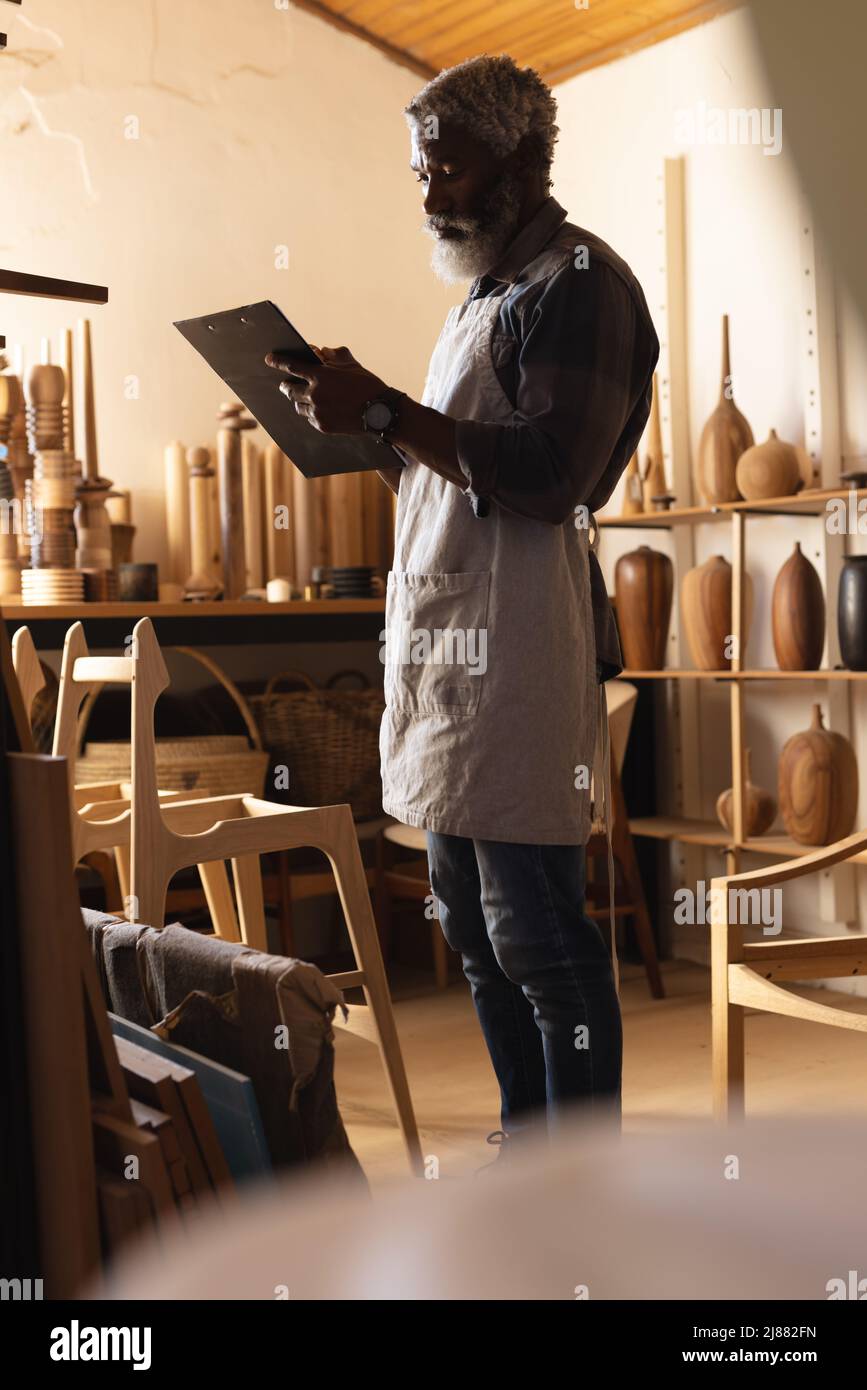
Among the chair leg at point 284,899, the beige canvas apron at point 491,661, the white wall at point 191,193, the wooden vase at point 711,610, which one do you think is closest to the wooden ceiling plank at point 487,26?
the white wall at point 191,193

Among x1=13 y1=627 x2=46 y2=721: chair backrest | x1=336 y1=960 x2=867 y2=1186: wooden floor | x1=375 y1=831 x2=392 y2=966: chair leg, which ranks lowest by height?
x1=336 y1=960 x2=867 y2=1186: wooden floor

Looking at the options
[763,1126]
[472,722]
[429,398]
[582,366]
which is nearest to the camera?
[763,1126]

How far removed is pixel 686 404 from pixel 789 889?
1.39 metres

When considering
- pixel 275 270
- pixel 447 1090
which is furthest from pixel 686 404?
pixel 447 1090

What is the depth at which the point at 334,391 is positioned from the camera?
154cm

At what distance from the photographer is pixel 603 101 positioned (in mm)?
4043

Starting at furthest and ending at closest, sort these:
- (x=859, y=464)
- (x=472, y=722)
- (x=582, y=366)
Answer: (x=859, y=464), (x=472, y=722), (x=582, y=366)

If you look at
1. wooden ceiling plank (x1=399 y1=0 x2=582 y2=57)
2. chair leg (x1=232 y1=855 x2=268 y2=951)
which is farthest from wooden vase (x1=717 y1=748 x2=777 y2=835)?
wooden ceiling plank (x1=399 y1=0 x2=582 y2=57)

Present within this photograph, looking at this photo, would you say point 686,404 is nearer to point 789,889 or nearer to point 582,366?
point 789,889

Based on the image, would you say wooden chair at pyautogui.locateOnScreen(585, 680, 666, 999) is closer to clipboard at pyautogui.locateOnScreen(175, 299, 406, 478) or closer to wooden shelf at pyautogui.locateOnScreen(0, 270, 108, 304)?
clipboard at pyautogui.locateOnScreen(175, 299, 406, 478)

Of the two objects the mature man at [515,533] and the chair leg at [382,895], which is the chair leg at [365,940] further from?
the chair leg at [382,895]

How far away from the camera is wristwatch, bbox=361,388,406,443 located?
1.53 meters

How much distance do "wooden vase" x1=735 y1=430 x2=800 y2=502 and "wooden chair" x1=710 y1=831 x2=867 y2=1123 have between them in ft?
5.31

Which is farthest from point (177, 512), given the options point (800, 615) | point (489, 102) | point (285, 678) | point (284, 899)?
point (489, 102)
